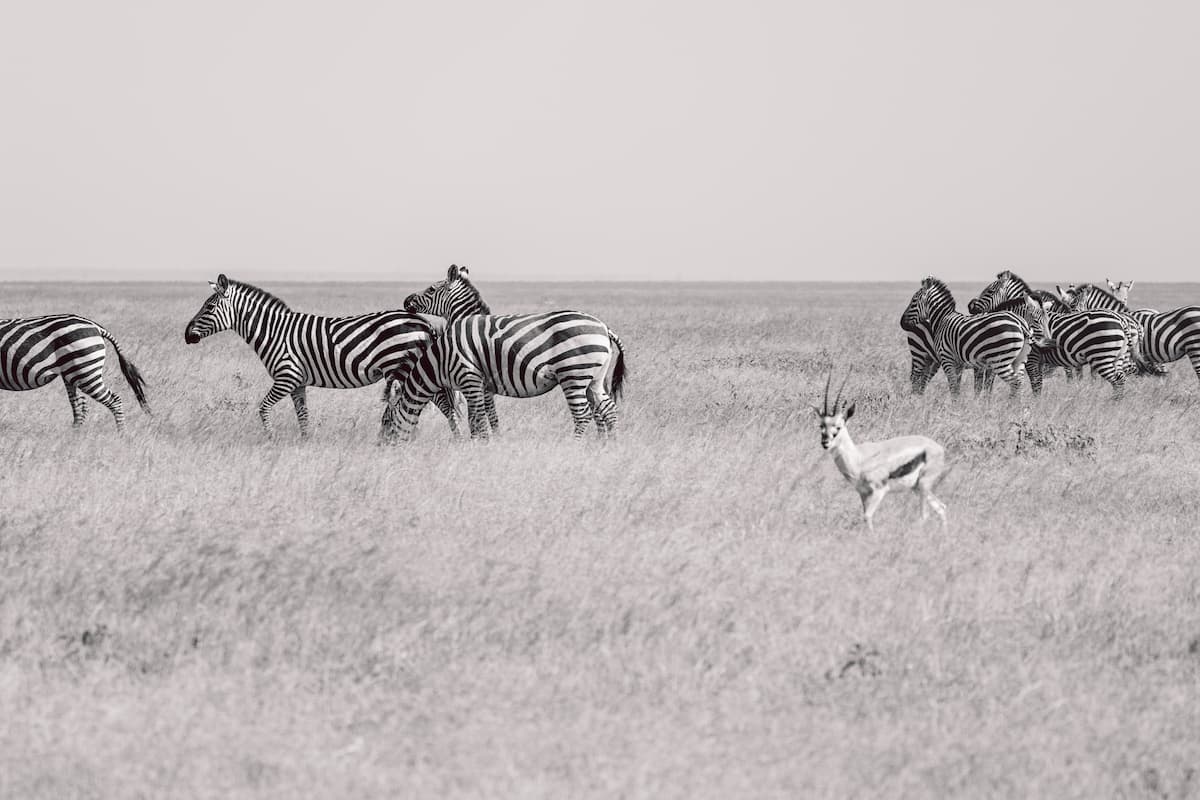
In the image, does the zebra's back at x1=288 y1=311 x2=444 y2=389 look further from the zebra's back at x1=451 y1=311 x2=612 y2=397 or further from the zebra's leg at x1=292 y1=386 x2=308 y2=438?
the zebra's back at x1=451 y1=311 x2=612 y2=397

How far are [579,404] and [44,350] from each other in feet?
21.0

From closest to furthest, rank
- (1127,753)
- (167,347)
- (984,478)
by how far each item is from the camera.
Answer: (1127,753), (984,478), (167,347)

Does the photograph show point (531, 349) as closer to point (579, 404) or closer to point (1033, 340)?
point (579, 404)

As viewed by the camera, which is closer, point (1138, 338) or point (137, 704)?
point (137, 704)

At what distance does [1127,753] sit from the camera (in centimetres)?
565

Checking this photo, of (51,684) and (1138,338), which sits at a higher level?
(1138,338)

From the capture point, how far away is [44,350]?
1423 cm

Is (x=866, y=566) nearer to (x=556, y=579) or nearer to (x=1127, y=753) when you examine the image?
(x=556, y=579)

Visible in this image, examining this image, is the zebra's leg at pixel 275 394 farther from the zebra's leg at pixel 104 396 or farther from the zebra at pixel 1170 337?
the zebra at pixel 1170 337

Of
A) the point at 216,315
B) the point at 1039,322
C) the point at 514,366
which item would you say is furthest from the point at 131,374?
the point at 1039,322

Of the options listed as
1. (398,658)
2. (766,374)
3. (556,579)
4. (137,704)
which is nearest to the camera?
(137,704)

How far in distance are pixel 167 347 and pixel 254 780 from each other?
22972 mm

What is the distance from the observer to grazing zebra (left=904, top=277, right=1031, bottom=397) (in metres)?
17.3

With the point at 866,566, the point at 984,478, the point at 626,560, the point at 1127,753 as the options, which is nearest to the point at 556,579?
the point at 626,560
